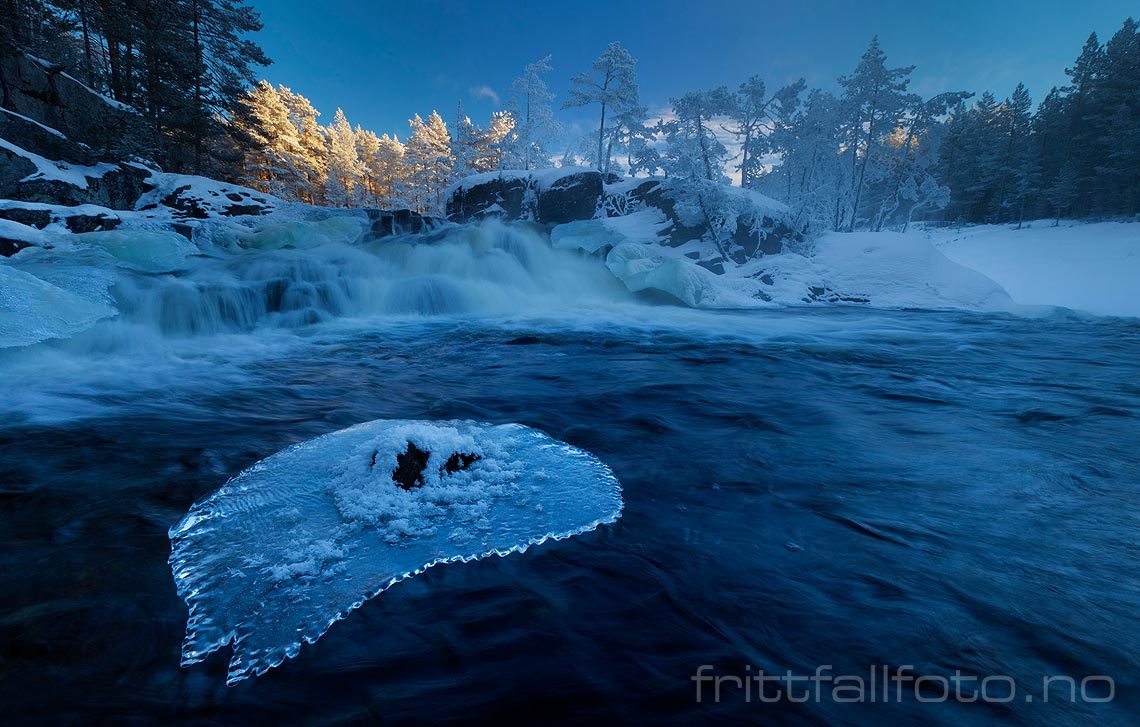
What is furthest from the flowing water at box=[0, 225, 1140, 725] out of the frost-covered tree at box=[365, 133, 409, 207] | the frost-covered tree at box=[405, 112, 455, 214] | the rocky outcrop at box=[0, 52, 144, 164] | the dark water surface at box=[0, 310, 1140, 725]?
the frost-covered tree at box=[365, 133, 409, 207]

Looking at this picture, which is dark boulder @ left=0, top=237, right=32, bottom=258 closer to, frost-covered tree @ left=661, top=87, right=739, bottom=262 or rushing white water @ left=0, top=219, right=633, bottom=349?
rushing white water @ left=0, top=219, right=633, bottom=349

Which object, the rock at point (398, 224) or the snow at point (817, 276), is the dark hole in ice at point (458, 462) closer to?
the snow at point (817, 276)

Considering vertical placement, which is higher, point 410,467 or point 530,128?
point 530,128

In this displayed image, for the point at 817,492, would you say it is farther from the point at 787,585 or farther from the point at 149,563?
the point at 149,563

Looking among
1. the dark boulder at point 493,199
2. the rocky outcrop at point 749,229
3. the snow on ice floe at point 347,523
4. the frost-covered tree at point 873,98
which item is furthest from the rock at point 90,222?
the frost-covered tree at point 873,98

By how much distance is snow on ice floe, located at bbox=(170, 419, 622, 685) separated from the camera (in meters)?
1.74

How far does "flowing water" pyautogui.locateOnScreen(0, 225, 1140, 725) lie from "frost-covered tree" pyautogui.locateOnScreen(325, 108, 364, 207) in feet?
123

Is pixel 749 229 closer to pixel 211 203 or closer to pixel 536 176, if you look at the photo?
pixel 536 176

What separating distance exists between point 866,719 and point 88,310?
9.72 metres

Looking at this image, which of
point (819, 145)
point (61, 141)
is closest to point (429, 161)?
point (61, 141)

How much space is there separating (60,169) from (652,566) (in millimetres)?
20042

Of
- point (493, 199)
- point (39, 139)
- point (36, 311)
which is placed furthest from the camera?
point (493, 199)

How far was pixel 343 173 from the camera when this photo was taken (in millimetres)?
41062

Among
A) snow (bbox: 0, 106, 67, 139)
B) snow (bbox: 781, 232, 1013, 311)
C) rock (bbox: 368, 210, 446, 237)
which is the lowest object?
snow (bbox: 781, 232, 1013, 311)
